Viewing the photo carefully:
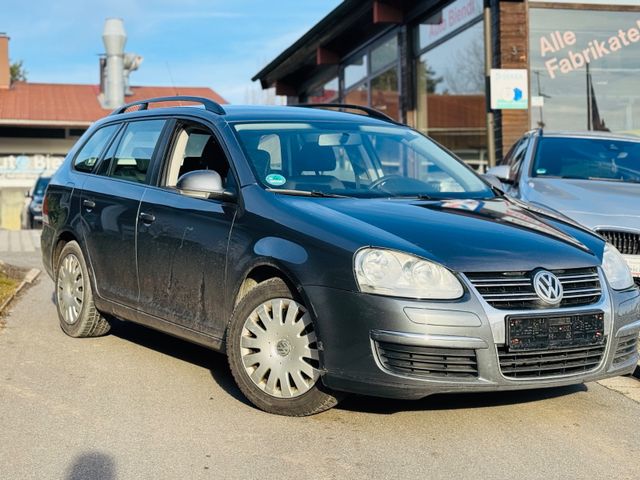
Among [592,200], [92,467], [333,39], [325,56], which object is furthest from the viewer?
[325,56]

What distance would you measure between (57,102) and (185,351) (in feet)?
137

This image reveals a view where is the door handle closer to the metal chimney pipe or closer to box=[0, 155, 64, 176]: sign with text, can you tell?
the metal chimney pipe

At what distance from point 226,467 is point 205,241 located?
1.74 metres

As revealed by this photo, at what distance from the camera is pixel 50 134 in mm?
44469

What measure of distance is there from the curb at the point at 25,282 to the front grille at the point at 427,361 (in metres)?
4.88

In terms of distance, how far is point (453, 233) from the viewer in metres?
4.99

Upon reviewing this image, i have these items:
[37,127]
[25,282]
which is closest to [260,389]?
[25,282]

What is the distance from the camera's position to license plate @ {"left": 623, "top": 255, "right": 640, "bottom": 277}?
7699 millimetres

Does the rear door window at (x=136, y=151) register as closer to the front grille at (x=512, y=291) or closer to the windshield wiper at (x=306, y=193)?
the windshield wiper at (x=306, y=193)

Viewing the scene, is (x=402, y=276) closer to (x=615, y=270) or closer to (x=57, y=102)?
(x=615, y=270)

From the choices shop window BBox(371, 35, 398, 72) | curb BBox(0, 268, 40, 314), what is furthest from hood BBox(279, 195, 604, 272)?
shop window BBox(371, 35, 398, 72)

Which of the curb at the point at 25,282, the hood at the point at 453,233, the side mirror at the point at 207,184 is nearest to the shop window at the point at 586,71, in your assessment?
the curb at the point at 25,282

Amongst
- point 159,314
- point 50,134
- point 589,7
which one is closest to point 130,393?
point 159,314

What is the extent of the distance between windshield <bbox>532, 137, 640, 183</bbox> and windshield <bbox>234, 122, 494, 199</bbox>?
290 cm
